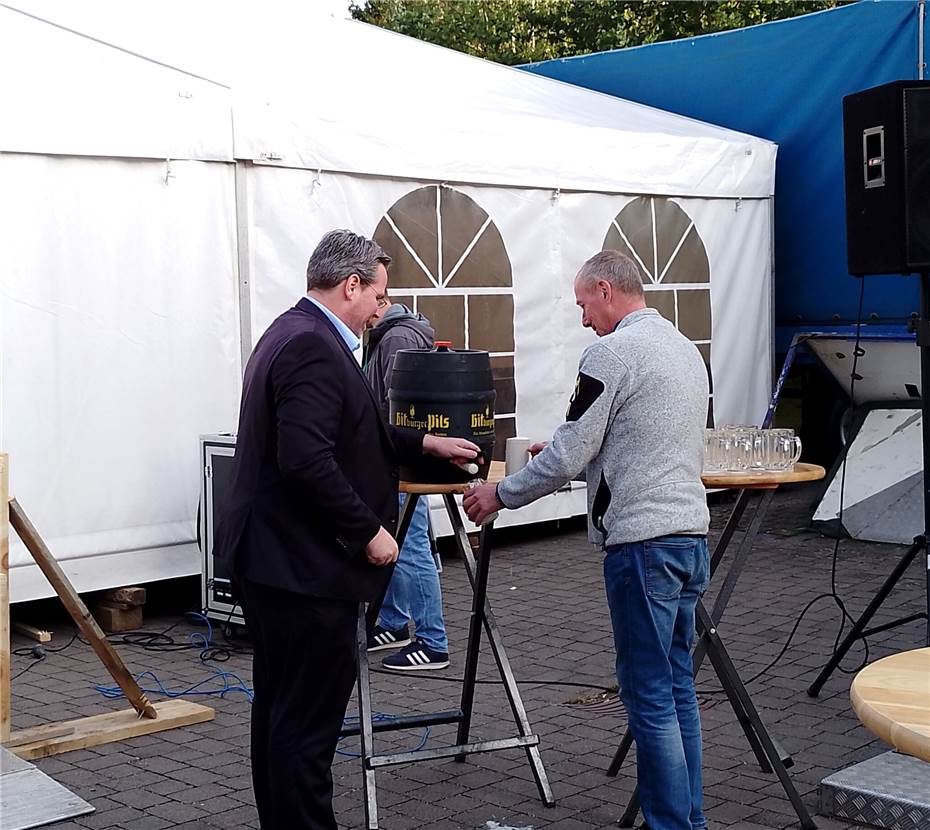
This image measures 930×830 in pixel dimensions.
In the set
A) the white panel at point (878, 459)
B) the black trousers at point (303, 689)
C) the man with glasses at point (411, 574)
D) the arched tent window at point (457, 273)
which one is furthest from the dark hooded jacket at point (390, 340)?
the white panel at point (878, 459)

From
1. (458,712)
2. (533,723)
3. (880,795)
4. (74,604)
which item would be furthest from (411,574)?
(880,795)

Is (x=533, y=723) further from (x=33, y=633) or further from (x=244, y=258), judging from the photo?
(x=244, y=258)

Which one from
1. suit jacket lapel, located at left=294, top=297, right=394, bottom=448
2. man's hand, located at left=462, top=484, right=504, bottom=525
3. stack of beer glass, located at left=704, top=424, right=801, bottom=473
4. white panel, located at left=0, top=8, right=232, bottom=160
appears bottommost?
man's hand, located at left=462, top=484, right=504, bottom=525

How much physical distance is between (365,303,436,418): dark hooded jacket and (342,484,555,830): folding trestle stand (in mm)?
1085

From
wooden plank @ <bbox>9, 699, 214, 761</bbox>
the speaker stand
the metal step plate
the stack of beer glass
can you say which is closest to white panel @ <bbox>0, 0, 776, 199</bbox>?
wooden plank @ <bbox>9, 699, 214, 761</bbox>

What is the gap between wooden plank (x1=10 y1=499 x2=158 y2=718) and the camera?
4.66 metres

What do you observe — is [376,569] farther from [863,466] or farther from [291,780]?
[863,466]

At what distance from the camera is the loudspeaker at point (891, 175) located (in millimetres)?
5387

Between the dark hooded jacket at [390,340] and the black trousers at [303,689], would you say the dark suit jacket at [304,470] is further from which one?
the dark hooded jacket at [390,340]

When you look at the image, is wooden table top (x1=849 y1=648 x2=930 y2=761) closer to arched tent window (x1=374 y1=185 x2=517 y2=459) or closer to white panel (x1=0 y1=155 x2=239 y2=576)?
white panel (x1=0 y1=155 x2=239 y2=576)

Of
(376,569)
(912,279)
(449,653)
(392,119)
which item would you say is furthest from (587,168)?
(376,569)

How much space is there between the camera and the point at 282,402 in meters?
3.36

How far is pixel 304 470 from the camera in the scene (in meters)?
3.29

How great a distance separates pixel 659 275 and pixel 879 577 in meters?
2.69
